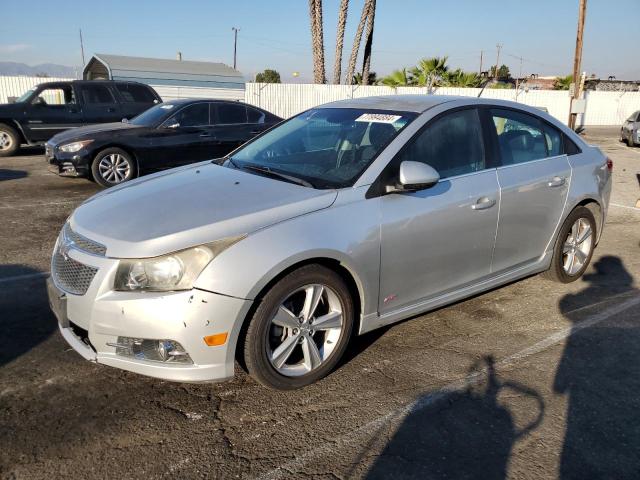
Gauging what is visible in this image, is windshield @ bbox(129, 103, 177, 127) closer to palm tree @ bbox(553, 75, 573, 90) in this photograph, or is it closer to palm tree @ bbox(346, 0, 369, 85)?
palm tree @ bbox(346, 0, 369, 85)

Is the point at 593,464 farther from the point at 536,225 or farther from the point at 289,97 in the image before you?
the point at 289,97

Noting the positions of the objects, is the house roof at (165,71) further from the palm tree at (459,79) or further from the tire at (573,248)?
the tire at (573,248)

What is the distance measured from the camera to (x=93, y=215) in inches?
130

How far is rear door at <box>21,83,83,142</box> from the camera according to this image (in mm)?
12758

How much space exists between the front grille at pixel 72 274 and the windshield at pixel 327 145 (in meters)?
1.38

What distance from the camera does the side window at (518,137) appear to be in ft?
13.8

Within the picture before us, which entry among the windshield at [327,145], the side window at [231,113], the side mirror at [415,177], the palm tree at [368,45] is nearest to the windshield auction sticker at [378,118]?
the windshield at [327,145]

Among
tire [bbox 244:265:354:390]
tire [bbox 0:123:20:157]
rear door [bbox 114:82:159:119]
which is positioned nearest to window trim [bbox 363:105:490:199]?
tire [bbox 244:265:354:390]

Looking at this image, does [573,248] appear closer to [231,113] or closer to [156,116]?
[231,113]

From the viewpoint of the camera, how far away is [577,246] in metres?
4.95

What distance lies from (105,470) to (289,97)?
22.8 m

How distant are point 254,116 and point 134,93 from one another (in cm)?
441

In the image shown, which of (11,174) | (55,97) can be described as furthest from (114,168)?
(55,97)

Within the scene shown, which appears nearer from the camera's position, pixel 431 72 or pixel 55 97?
pixel 55 97
